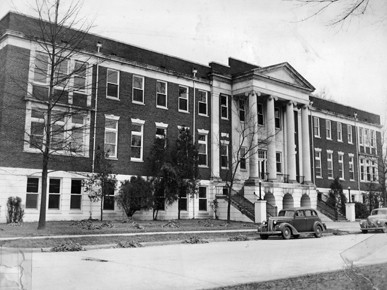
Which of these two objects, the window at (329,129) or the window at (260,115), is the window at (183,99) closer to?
the window at (260,115)

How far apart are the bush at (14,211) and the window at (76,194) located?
3621 millimetres

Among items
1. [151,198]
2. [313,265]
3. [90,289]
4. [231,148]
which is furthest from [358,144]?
[90,289]

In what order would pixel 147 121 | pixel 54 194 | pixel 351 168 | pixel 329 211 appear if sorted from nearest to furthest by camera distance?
pixel 54 194 < pixel 147 121 < pixel 329 211 < pixel 351 168

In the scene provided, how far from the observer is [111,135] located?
3014 centimetres

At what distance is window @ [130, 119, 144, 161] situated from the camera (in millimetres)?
31122

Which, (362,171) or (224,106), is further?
(362,171)

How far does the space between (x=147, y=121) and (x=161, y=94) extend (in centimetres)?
266

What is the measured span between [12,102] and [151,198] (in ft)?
34.2

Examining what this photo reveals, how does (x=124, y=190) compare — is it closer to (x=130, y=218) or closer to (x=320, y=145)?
(x=130, y=218)

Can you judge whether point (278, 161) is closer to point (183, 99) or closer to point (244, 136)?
point (244, 136)

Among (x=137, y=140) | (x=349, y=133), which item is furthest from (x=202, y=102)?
(x=349, y=133)

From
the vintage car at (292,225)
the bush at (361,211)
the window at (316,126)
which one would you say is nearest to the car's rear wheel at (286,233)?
the vintage car at (292,225)

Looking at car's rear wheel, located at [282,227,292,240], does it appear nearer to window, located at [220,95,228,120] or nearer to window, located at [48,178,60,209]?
window, located at [48,178,60,209]

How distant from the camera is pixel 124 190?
28.3 metres
